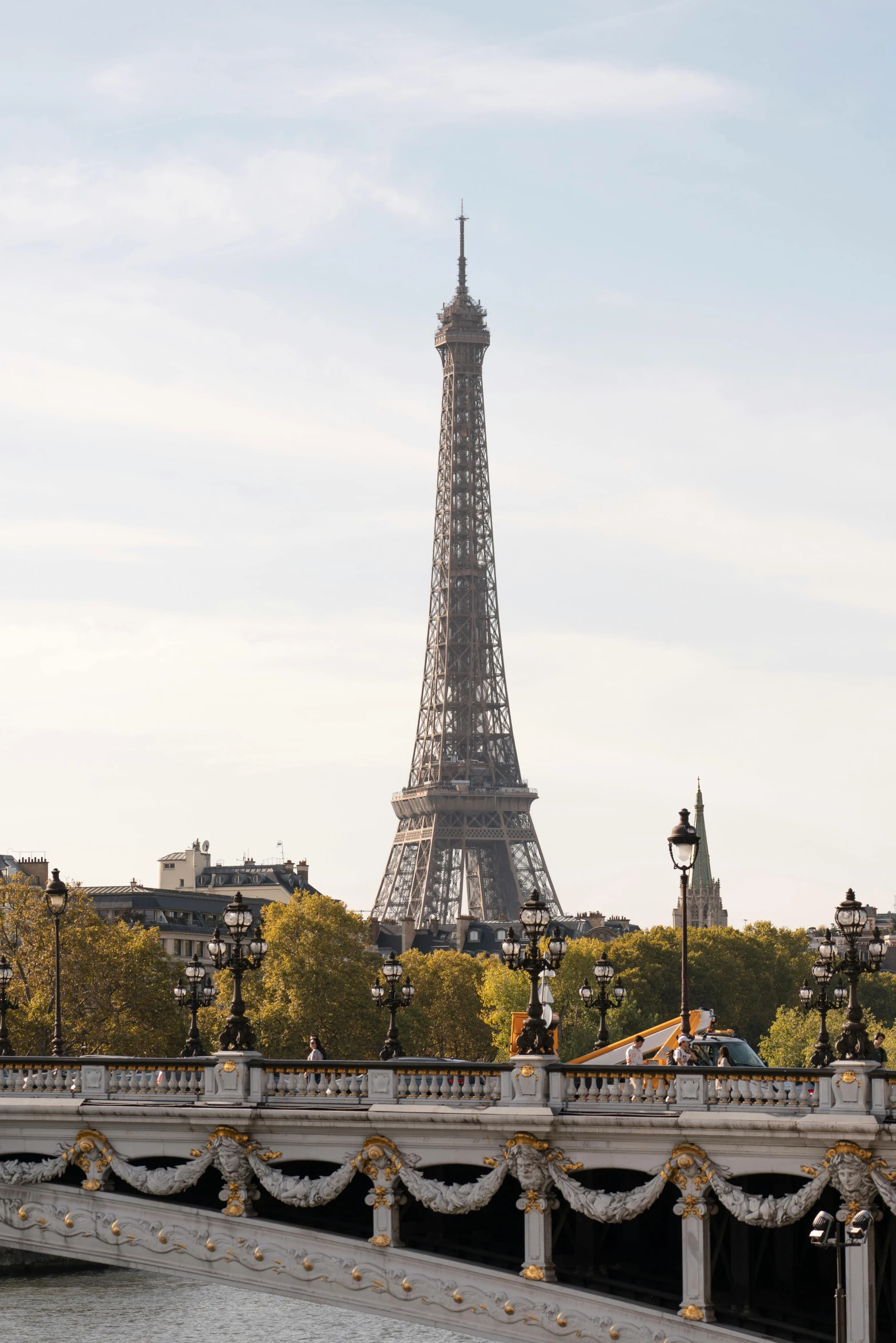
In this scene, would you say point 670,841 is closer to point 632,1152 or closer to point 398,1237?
point 632,1152

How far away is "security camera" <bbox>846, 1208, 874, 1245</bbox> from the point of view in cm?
3145

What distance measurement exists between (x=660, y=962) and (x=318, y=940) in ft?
124

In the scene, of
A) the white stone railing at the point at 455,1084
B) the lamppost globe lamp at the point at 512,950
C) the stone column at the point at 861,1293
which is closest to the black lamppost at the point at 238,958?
the white stone railing at the point at 455,1084

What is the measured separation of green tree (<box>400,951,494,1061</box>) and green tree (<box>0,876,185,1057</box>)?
2858 cm

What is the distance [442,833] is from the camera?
165 meters

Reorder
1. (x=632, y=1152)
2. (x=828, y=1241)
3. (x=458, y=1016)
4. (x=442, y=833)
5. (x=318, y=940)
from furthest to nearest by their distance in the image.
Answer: (x=442, y=833) < (x=458, y=1016) < (x=318, y=940) < (x=632, y=1152) < (x=828, y=1241)

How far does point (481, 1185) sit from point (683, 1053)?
443cm

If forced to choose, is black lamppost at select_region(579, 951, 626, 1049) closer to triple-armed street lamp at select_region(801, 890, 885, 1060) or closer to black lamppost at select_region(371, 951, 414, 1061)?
black lamppost at select_region(371, 951, 414, 1061)

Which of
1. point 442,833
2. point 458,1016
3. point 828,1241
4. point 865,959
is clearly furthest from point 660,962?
point 828,1241

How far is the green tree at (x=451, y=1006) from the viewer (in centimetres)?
11481

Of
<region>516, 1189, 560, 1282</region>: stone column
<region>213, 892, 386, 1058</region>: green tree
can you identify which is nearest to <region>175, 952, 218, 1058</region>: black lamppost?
<region>516, 1189, 560, 1282</region>: stone column

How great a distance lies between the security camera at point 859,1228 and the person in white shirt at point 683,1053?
5036 millimetres

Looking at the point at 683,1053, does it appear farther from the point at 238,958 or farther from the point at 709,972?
the point at 709,972

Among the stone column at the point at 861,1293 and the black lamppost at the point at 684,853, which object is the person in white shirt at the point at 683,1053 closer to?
the black lamppost at the point at 684,853
